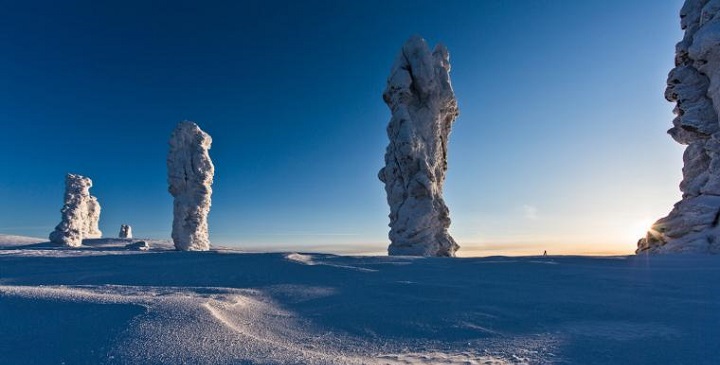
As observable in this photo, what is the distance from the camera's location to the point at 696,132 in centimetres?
1577

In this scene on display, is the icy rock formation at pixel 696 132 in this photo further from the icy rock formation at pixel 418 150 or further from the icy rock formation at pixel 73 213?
the icy rock formation at pixel 73 213

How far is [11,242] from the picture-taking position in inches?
1414

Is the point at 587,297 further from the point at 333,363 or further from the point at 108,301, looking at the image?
the point at 108,301

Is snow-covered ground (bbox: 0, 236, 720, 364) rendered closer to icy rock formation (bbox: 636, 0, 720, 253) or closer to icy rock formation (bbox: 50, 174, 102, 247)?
icy rock formation (bbox: 636, 0, 720, 253)

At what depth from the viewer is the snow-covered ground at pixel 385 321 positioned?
114 inches

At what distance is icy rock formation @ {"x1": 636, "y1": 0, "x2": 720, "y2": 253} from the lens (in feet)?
43.7

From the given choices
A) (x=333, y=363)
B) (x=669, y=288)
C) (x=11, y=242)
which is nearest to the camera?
(x=333, y=363)

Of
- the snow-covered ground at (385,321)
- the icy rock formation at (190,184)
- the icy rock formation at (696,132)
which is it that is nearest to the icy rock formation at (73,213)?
the icy rock formation at (190,184)

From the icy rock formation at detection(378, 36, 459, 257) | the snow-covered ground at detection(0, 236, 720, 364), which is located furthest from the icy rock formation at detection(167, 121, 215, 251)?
the snow-covered ground at detection(0, 236, 720, 364)

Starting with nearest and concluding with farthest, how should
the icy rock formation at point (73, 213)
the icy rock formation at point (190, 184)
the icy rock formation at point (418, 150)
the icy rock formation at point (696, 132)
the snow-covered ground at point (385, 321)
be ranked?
the snow-covered ground at point (385, 321) → the icy rock formation at point (696, 132) → the icy rock formation at point (418, 150) → the icy rock formation at point (190, 184) → the icy rock formation at point (73, 213)

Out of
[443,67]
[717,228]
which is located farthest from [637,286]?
[443,67]

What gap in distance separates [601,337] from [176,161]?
2854 cm

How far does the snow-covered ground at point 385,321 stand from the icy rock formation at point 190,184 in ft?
69.6

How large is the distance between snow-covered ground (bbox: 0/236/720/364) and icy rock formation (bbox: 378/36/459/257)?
13950mm
